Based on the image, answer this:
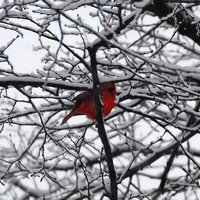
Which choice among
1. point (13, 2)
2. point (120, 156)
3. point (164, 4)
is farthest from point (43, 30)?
point (120, 156)

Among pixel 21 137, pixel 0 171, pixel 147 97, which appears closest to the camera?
pixel 147 97

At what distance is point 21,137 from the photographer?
10602 mm

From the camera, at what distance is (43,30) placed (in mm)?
4312

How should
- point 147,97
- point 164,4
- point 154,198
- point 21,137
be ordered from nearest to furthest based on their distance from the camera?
point 147,97 < point 164,4 < point 154,198 < point 21,137

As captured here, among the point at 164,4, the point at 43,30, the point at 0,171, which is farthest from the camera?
the point at 164,4

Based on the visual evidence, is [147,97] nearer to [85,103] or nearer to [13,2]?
[85,103]

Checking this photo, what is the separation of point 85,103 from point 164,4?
2.64m

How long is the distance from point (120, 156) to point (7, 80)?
16.9 ft

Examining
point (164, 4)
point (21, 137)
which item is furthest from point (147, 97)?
point (21, 137)

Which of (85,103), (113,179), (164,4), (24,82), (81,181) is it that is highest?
(164,4)

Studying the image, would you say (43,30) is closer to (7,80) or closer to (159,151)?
(7,80)

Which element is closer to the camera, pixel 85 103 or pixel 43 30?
pixel 43 30

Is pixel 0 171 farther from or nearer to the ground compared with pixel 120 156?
nearer to the ground

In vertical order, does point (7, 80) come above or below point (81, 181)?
below
